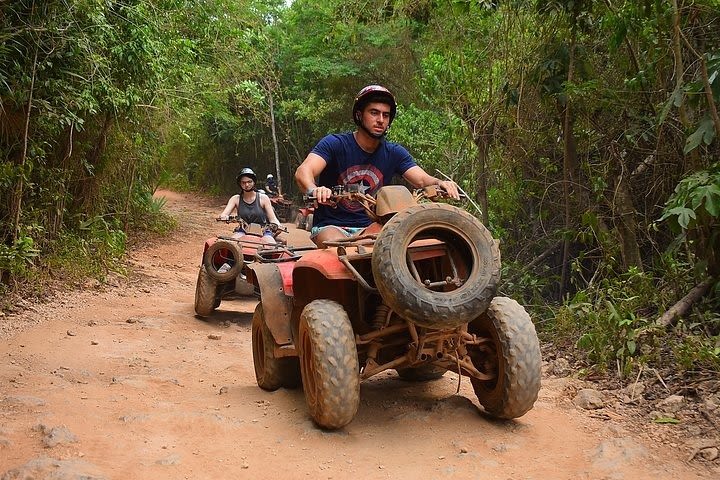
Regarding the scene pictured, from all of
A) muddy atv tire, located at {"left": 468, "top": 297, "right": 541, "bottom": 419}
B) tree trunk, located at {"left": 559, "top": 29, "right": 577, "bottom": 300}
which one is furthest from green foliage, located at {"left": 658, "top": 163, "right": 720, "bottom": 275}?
tree trunk, located at {"left": 559, "top": 29, "right": 577, "bottom": 300}

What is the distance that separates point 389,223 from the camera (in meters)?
3.85

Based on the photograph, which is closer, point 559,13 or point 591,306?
point 591,306

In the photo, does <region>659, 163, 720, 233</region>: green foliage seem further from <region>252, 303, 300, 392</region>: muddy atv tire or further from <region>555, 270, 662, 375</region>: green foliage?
<region>252, 303, 300, 392</region>: muddy atv tire

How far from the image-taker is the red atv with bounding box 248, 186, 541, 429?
12.4 ft

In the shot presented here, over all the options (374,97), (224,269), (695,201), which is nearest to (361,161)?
(374,97)

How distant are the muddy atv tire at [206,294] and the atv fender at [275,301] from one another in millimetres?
3293

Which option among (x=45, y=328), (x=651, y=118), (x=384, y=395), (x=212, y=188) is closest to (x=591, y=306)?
(x=651, y=118)

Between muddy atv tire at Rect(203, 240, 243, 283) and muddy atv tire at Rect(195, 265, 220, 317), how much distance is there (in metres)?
0.10

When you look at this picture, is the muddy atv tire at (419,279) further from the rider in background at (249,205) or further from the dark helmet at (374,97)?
the rider in background at (249,205)

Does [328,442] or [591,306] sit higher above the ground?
[591,306]

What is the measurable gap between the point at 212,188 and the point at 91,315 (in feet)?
78.4

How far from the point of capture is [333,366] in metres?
3.90

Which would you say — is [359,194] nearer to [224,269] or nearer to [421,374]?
[421,374]

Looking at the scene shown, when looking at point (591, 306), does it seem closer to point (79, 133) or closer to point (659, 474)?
point (659, 474)
